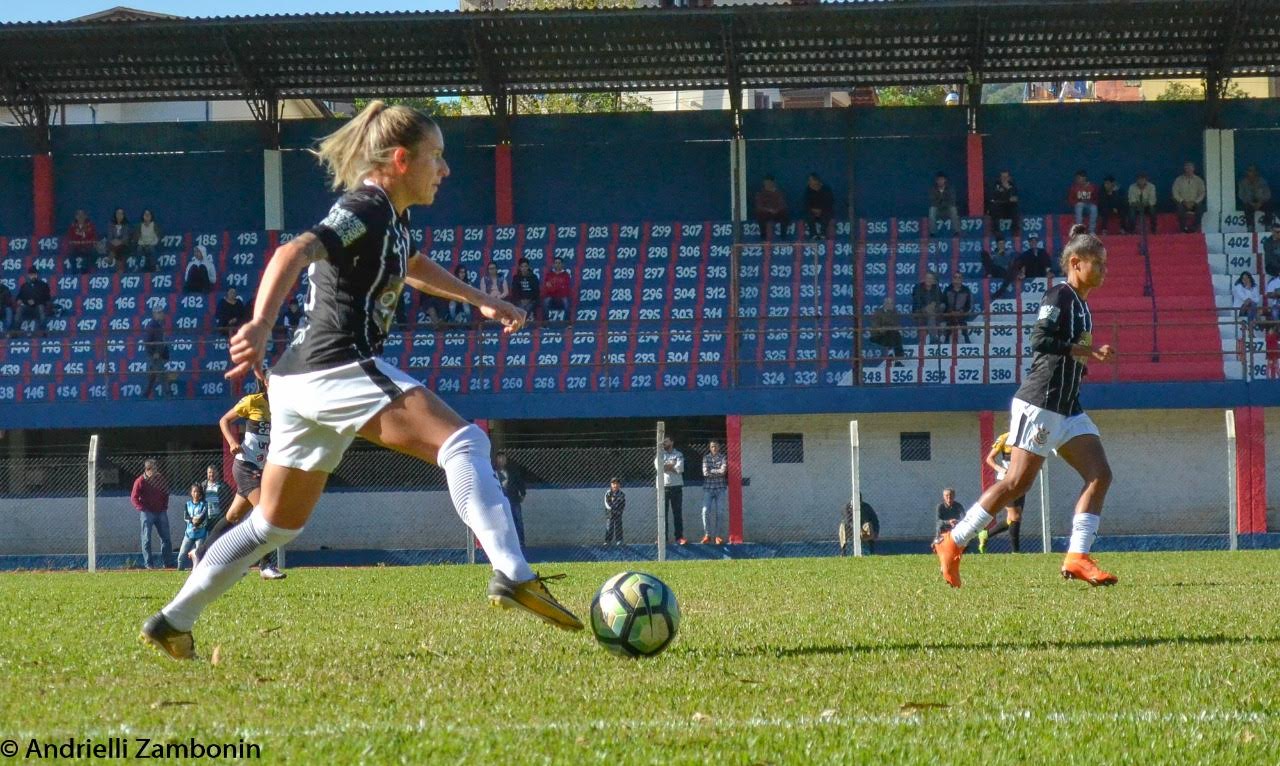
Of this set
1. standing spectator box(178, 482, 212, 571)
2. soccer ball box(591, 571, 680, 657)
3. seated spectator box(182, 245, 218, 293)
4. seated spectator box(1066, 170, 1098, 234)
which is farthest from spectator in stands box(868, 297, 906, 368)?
soccer ball box(591, 571, 680, 657)

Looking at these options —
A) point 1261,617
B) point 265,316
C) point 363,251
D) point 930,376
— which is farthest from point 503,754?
point 930,376

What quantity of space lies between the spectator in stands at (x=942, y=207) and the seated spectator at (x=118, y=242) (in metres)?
15.8

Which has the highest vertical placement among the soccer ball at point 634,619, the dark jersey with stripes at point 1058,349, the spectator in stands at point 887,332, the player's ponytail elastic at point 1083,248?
the spectator in stands at point 887,332

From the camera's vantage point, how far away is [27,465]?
24328 millimetres

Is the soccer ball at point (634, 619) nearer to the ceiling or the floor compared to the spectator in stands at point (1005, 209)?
nearer to the floor

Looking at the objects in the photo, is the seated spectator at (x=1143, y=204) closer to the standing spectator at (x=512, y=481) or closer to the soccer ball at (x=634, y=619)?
the standing spectator at (x=512, y=481)

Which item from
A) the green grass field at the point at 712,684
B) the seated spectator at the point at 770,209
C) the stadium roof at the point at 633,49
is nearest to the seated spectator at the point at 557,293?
the stadium roof at the point at 633,49

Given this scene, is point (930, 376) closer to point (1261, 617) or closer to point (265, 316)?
point (1261, 617)

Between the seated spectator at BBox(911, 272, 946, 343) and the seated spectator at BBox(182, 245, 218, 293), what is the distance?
43.2 feet

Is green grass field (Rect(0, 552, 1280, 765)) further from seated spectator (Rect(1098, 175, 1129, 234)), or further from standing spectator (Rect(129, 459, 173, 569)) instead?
seated spectator (Rect(1098, 175, 1129, 234))

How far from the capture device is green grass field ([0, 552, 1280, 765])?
392 centimetres

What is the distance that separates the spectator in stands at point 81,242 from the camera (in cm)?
3041

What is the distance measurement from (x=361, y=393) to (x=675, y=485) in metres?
18.8

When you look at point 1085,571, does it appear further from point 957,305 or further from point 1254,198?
point 1254,198
